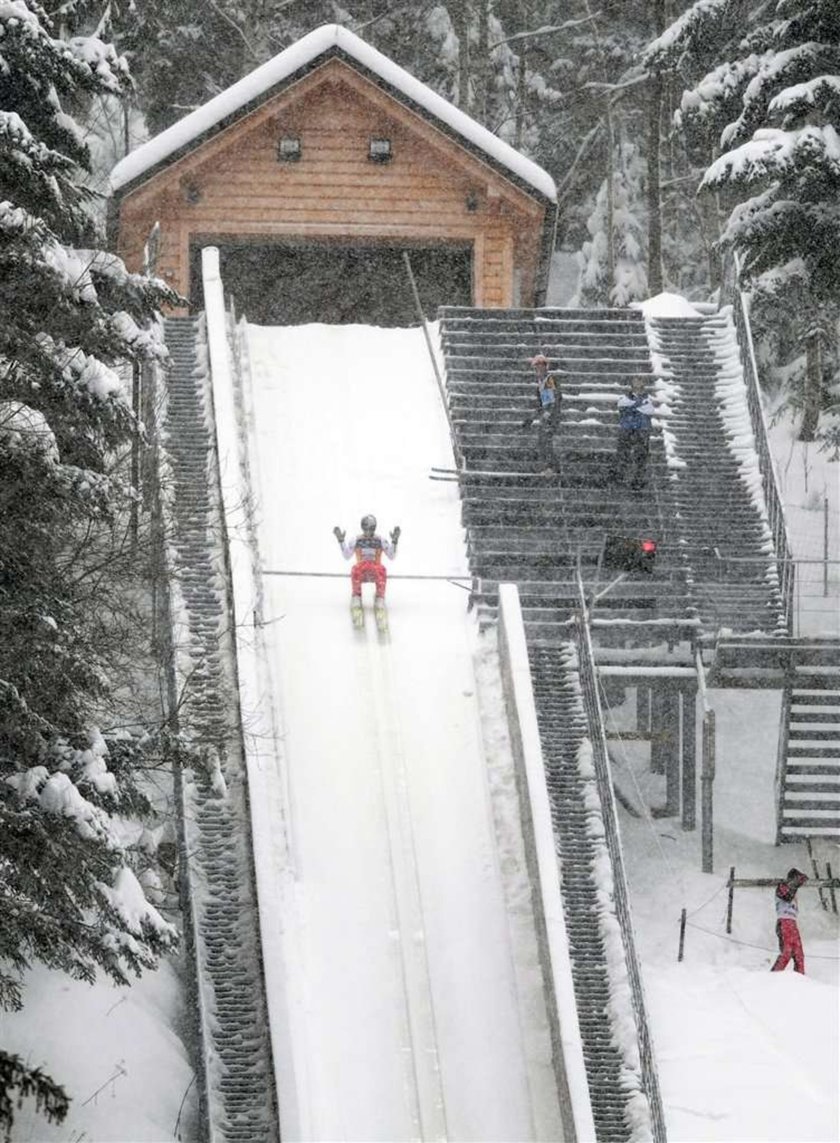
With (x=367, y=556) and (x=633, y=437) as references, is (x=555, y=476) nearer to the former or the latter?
(x=633, y=437)

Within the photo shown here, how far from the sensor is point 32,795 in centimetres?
1305

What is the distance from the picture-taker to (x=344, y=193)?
97.8 feet

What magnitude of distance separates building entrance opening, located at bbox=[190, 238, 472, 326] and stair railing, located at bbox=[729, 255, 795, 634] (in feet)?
17.3

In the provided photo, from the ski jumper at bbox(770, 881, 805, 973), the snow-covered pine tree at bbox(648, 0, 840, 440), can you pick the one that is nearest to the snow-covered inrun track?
the ski jumper at bbox(770, 881, 805, 973)

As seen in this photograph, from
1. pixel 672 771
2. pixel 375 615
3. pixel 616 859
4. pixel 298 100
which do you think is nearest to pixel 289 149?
pixel 298 100

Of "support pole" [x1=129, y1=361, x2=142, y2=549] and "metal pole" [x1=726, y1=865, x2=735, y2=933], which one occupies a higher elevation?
"support pole" [x1=129, y1=361, x2=142, y2=549]

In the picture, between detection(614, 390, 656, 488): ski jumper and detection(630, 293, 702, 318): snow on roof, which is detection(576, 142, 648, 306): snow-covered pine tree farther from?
detection(614, 390, 656, 488): ski jumper

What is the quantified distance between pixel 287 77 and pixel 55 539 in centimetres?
1530

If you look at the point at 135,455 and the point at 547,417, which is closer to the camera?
the point at 135,455

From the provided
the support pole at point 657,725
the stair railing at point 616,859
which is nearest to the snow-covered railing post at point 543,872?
the stair railing at point 616,859

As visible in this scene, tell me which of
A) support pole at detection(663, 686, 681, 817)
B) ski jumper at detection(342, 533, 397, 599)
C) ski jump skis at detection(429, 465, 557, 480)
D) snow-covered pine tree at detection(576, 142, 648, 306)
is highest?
snow-covered pine tree at detection(576, 142, 648, 306)

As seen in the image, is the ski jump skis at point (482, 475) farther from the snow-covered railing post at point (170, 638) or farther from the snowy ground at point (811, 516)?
the snowy ground at point (811, 516)

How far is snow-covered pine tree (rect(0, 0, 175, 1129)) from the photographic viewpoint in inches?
512

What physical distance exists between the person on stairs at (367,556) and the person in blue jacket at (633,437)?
3897mm
